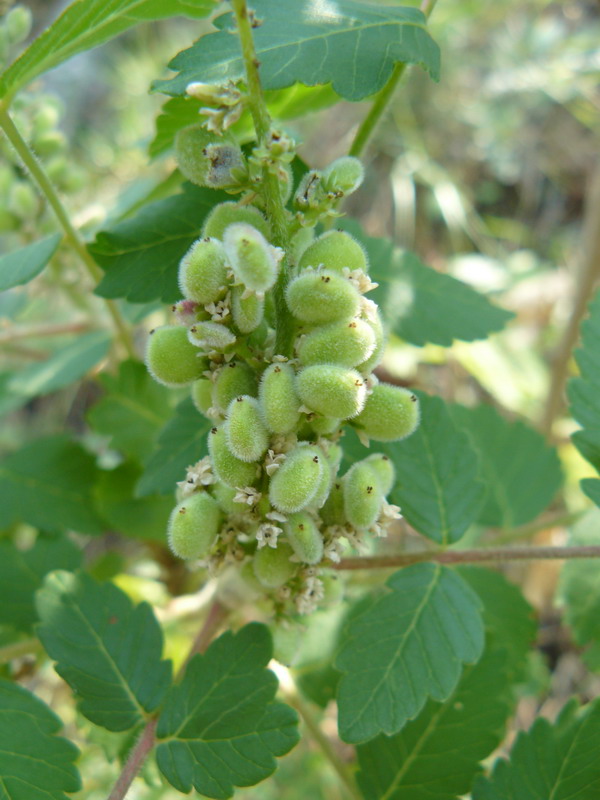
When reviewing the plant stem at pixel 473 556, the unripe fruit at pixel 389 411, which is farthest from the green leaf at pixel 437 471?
the unripe fruit at pixel 389 411

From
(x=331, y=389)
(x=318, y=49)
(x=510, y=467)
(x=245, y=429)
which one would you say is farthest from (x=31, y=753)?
(x=510, y=467)

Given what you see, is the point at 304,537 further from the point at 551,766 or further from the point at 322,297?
the point at 551,766

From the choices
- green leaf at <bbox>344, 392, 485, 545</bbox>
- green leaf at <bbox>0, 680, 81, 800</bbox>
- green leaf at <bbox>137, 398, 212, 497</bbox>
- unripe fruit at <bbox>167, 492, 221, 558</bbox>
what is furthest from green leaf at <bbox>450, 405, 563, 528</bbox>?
green leaf at <bbox>0, 680, 81, 800</bbox>

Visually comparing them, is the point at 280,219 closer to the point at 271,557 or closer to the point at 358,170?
the point at 358,170

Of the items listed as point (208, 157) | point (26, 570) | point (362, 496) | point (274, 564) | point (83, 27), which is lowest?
point (26, 570)

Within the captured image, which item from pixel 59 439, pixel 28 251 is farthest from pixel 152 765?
pixel 28 251
